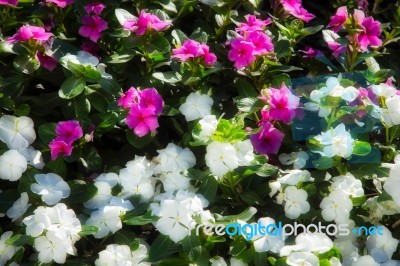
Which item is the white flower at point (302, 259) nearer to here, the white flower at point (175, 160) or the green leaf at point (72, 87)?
the white flower at point (175, 160)

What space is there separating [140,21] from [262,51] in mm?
393

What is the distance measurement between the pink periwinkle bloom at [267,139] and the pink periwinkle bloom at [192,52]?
29cm

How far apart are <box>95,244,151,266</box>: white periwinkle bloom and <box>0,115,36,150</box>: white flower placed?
0.44 metres

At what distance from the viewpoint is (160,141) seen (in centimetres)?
214

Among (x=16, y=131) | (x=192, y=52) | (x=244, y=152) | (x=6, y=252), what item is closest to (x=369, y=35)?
(x=192, y=52)

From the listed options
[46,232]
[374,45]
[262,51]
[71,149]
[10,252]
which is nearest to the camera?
[46,232]

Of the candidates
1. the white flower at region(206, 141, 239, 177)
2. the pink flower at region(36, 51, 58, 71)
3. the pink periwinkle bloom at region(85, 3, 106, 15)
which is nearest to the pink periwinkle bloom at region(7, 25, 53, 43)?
the pink flower at region(36, 51, 58, 71)

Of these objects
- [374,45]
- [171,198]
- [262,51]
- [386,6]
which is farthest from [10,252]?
[386,6]

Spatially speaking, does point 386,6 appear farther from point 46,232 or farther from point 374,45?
point 46,232

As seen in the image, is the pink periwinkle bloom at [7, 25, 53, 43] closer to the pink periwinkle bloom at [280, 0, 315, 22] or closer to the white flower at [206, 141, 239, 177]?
the white flower at [206, 141, 239, 177]

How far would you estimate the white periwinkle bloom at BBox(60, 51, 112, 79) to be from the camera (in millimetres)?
1997

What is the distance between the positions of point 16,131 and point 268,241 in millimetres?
799

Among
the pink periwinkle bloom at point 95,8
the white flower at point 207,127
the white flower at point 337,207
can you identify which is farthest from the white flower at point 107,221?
the pink periwinkle bloom at point 95,8

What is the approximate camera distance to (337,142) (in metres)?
1.79
